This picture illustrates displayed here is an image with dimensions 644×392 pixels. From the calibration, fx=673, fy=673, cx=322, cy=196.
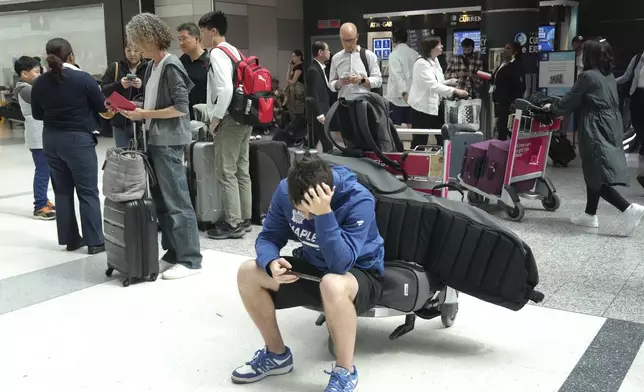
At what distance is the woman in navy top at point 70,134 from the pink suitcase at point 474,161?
3163mm

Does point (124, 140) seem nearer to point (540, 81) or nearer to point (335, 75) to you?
point (335, 75)

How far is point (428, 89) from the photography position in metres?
6.78

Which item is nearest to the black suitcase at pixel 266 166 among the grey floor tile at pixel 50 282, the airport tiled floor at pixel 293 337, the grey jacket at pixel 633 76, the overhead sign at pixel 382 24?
the airport tiled floor at pixel 293 337

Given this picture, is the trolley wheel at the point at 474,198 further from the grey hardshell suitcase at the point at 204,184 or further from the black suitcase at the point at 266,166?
the grey hardshell suitcase at the point at 204,184

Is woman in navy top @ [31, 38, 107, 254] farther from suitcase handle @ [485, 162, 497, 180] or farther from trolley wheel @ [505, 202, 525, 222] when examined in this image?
trolley wheel @ [505, 202, 525, 222]

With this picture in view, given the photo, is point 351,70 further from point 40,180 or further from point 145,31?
point 40,180

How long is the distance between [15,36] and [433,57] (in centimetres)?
505

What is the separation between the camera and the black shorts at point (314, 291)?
8.82 ft

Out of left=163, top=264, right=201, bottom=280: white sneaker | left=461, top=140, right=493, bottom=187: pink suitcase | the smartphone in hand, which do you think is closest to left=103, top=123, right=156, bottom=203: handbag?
left=163, top=264, right=201, bottom=280: white sneaker

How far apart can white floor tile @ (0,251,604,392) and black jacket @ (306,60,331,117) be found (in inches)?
131

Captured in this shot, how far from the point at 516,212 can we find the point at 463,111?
48.6 inches

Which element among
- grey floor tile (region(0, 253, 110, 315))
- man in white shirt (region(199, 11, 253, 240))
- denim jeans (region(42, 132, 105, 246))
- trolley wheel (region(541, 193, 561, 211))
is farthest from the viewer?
trolley wheel (region(541, 193, 561, 211))

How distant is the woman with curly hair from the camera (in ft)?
13.7

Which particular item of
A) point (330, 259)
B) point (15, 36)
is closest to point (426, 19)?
point (15, 36)
